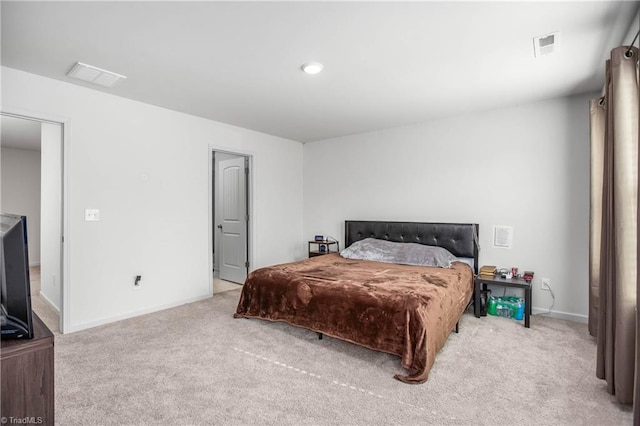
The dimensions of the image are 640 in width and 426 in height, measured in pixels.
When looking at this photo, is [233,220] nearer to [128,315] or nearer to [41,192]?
[128,315]

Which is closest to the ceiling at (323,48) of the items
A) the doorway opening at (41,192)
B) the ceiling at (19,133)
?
the doorway opening at (41,192)

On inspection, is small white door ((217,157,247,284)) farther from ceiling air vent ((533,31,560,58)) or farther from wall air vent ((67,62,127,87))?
ceiling air vent ((533,31,560,58))

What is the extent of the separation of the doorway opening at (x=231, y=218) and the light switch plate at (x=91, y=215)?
1662 mm

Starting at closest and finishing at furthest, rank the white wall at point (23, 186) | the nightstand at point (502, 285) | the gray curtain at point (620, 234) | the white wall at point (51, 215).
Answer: the gray curtain at point (620, 234) → the nightstand at point (502, 285) → the white wall at point (51, 215) → the white wall at point (23, 186)

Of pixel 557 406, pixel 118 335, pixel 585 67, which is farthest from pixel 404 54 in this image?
pixel 118 335

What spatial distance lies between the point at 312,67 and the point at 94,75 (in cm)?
193

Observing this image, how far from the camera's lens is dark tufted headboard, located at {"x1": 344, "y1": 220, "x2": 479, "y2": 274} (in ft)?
13.2

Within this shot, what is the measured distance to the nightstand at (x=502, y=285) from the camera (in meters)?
3.28

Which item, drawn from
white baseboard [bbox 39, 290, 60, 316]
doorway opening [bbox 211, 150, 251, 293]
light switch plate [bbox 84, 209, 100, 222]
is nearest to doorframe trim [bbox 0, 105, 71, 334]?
light switch plate [bbox 84, 209, 100, 222]

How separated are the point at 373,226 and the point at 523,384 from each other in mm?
2822

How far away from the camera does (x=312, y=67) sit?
271 centimetres

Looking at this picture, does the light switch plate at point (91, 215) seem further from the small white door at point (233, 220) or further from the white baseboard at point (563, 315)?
the white baseboard at point (563, 315)

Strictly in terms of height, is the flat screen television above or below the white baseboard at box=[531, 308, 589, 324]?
above

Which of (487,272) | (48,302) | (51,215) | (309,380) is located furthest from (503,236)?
(48,302)
